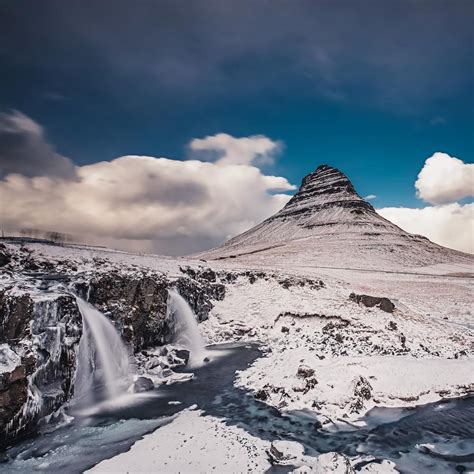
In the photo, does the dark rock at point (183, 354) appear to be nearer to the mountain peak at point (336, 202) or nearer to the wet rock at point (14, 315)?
the wet rock at point (14, 315)

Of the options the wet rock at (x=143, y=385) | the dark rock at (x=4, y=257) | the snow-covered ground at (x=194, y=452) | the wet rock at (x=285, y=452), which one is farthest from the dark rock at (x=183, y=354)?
the dark rock at (x=4, y=257)

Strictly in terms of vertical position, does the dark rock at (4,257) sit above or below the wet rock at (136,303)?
above

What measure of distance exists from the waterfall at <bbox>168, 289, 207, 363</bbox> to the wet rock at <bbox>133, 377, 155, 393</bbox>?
655cm

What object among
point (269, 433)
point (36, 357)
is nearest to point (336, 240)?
point (269, 433)

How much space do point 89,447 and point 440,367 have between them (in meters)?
17.0

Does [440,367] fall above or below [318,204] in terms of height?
below

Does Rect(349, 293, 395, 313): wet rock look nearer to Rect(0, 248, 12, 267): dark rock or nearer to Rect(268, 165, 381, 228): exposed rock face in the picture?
Rect(0, 248, 12, 267): dark rock

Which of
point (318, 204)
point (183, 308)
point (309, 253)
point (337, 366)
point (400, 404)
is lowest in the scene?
point (400, 404)

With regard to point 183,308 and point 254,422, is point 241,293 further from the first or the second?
point 254,422

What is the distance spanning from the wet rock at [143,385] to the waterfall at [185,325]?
6547 millimetres

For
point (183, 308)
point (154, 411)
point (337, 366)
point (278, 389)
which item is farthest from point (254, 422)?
point (183, 308)

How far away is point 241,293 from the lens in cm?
3734

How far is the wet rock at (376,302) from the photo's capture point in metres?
32.5

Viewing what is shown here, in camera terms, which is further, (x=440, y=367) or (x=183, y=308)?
(x=183, y=308)
